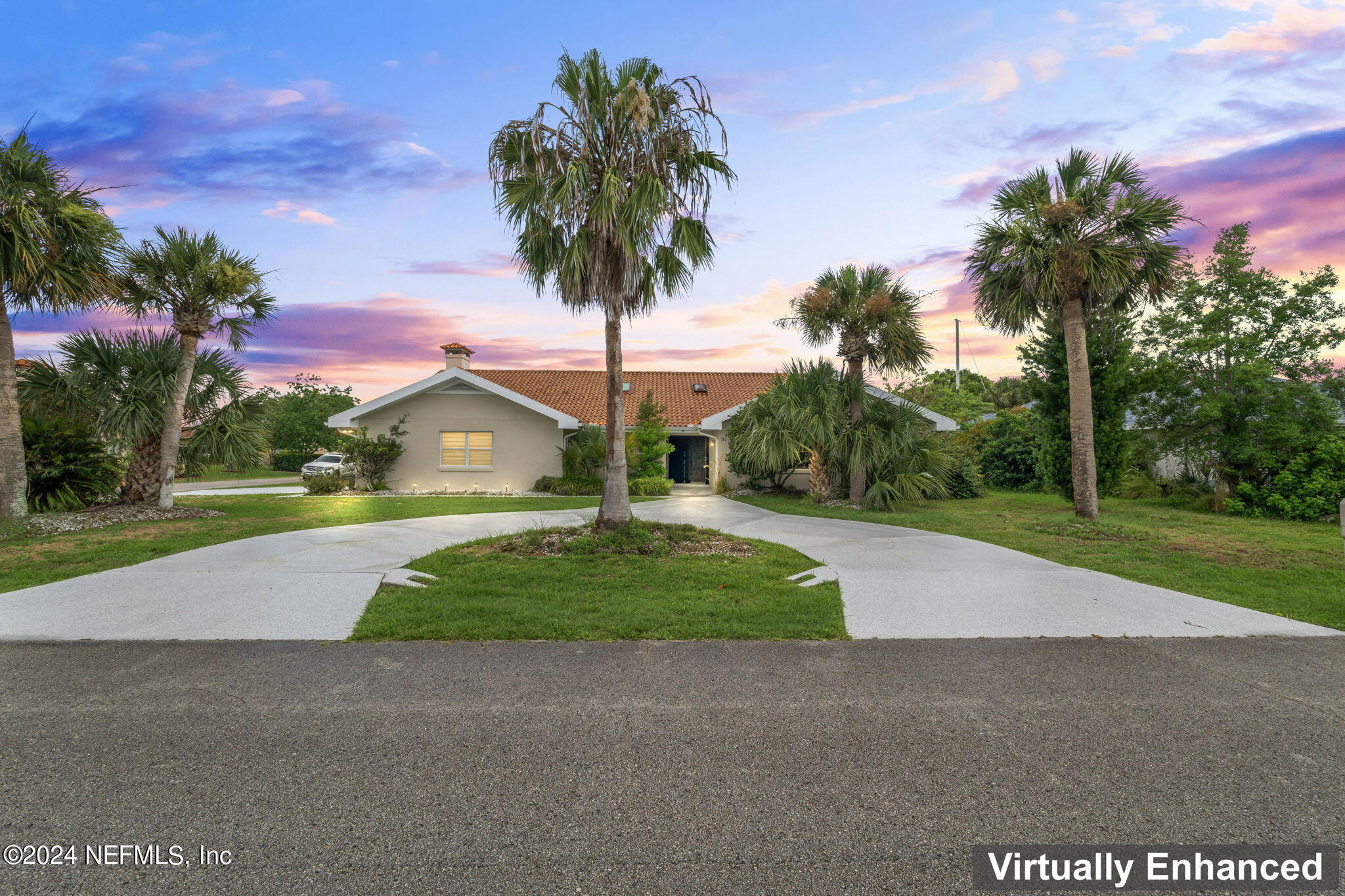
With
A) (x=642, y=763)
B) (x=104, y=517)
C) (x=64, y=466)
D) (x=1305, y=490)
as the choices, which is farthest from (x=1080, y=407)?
(x=64, y=466)

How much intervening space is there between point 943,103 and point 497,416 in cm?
1569

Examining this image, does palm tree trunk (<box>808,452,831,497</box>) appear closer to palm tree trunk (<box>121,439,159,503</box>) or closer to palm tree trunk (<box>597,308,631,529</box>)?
palm tree trunk (<box>597,308,631,529</box>)

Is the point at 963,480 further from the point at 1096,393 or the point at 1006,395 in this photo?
the point at 1006,395

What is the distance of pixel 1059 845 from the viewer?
2449mm

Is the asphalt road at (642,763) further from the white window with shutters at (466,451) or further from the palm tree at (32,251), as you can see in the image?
the white window with shutters at (466,451)

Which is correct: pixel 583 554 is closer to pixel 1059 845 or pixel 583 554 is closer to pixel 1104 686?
pixel 1104 686

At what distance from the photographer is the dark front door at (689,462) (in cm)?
2470

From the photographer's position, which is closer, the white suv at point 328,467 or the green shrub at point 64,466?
the green shrub at point 64,466

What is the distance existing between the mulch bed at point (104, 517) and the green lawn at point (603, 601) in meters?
7.17

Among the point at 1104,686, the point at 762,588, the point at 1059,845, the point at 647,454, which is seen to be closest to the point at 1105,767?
the point at 1059,845

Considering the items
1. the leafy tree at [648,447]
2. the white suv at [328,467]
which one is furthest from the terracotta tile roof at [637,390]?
the white suv at [328,467]

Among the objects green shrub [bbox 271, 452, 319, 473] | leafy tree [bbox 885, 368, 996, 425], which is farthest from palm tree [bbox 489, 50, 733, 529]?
green shrub [bbox 271, 452, 319, 473]

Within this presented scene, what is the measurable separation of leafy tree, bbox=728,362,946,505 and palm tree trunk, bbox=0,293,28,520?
1480 centimetres

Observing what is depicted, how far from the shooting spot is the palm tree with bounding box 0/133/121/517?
1046 cm
